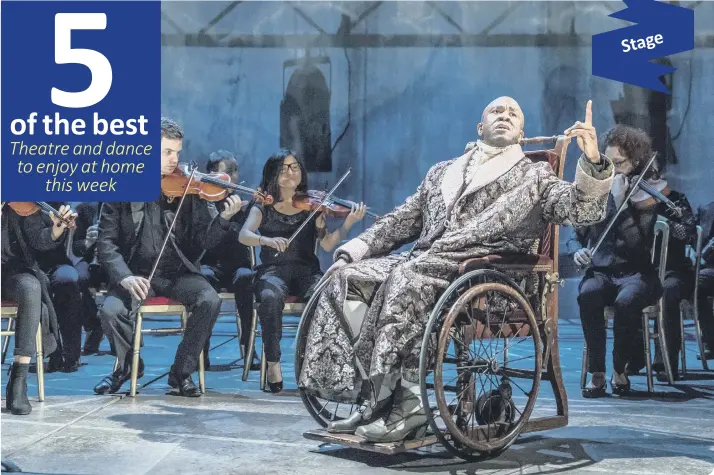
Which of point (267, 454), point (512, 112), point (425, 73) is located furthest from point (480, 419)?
point (425, 73)

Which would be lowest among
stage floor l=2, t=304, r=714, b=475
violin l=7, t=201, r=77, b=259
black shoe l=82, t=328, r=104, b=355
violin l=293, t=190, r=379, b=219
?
stage floor l=2, t=304, r=714, b=475

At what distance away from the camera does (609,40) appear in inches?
194

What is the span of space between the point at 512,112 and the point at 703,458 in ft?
4.10

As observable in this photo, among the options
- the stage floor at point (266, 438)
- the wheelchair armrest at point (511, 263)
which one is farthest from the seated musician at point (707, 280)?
the wheelchair armrest at point (511, 263)

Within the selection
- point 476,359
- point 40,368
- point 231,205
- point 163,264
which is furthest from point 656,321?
point 40,368

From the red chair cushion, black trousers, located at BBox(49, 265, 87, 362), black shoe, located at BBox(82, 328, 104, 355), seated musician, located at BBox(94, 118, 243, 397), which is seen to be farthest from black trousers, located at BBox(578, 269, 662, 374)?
black shoe, located at BBox(82, 328, 104, 355)

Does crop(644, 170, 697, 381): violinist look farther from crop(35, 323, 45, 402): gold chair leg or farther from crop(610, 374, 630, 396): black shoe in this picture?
crop(35, 323, 45, 402): gold chair leg

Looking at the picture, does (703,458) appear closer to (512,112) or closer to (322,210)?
(512,112)

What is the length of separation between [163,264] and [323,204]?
0.74 meters

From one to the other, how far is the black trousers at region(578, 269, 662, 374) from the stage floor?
178 millimetres

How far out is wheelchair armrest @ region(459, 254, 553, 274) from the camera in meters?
2.89

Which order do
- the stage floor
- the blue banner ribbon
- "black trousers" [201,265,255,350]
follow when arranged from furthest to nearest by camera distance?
"black trousers" [201,265,255,350] → the blue banner ribbon → the stage floor

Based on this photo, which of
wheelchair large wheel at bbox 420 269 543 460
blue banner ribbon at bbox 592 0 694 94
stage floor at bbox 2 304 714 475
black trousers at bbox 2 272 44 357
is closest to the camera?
wheelchair large wheel at bbox 420 269 543 460

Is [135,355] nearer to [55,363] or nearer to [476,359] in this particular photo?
[55,363]
